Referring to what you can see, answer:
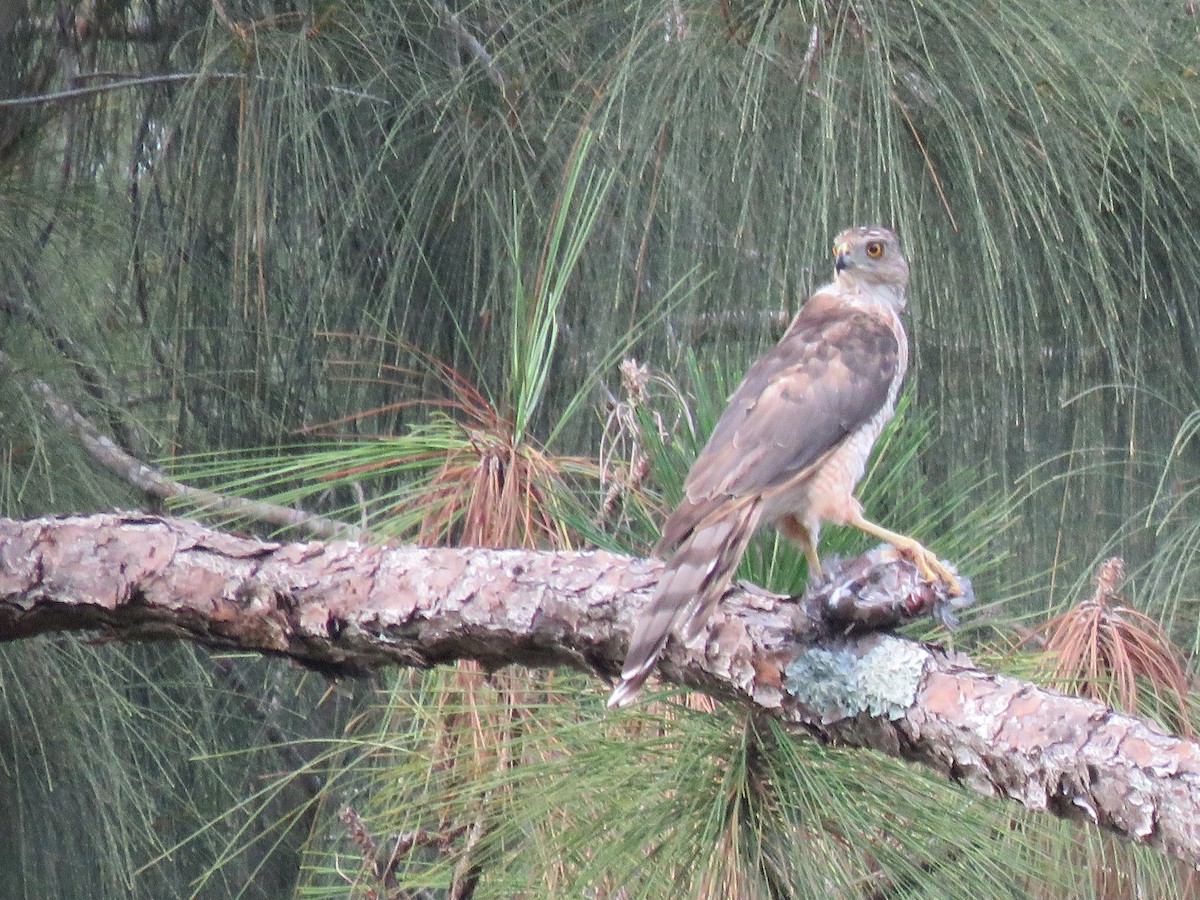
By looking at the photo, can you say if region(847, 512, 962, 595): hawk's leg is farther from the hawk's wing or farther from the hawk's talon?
the hawk's wing

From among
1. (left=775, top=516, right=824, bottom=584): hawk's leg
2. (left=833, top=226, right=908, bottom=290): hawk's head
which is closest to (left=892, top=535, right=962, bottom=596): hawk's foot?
(left=775, top=516, right=824, bottom=584): hawk's leg

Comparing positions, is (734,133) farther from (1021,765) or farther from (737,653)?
(1021,765)

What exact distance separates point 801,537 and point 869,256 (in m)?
0.56

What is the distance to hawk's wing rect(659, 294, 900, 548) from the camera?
154 centimetres

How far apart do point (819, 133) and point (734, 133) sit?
131 mm

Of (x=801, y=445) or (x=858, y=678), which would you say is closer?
(x=858, y=678)

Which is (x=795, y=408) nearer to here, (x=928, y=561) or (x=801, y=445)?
(x=801, y=445)

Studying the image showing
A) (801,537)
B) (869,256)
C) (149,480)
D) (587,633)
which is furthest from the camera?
(149,480)

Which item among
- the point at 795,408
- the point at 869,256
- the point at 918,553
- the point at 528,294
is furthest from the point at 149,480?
the point at 918,553

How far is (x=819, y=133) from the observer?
2.01 m

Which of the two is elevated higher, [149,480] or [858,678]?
[858,678]

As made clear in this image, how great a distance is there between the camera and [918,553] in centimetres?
152

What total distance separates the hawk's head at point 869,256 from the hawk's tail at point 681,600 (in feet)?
2.46

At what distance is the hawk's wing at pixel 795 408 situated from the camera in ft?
5.05
